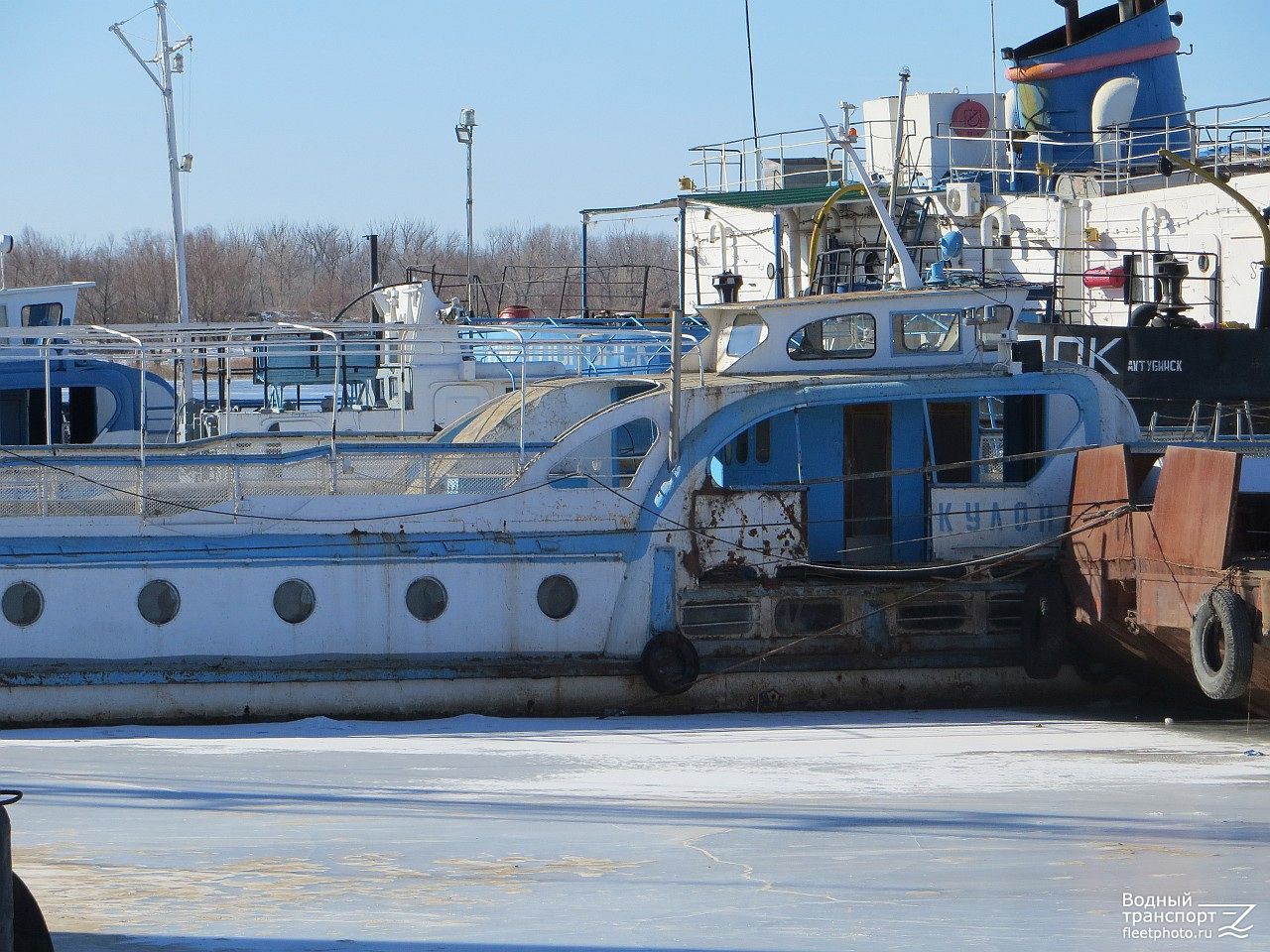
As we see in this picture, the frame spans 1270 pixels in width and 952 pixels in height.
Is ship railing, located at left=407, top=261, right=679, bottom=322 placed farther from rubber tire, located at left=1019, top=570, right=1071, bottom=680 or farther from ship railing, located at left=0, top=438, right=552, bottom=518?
rubber tire, located at left=1019, top=570, right=1071, bottom=680

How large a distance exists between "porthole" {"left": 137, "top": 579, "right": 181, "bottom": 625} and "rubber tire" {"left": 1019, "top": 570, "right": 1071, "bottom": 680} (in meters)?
7.10

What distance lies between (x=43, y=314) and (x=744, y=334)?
1199 centimetres

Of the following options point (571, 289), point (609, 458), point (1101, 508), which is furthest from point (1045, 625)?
point (571, 289)

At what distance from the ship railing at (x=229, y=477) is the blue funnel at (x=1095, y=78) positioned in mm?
15490

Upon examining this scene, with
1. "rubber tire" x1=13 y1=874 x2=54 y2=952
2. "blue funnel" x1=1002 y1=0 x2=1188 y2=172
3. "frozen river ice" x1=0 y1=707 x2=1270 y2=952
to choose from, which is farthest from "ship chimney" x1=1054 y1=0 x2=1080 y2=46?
"rubber tire" x1=13 y1=874 x2=54 y2=952

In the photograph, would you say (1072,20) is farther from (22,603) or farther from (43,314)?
(22,603)

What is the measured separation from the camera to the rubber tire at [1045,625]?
39.0 feet

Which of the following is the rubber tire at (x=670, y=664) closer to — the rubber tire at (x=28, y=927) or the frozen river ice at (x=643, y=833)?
the frozen river ice at (x=643, y=833)

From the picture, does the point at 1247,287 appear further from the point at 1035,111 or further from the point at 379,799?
the point at 379,799

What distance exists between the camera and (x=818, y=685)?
1202 centimetres

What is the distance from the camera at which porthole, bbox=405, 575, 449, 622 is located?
11797mm

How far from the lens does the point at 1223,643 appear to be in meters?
10.2

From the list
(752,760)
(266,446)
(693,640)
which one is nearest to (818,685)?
(693,640)

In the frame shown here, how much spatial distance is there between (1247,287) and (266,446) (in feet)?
44.5
